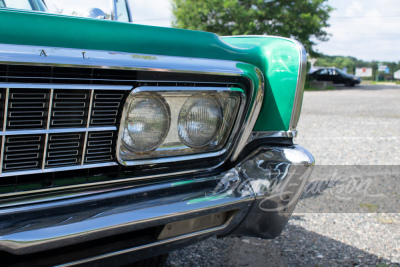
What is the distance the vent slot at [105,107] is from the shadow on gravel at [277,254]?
1142mm

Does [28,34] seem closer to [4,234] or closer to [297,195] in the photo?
[4,234]

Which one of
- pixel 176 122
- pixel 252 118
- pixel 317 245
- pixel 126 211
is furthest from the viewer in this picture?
pixel 317 245

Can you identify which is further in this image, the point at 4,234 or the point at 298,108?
the point at 298,108

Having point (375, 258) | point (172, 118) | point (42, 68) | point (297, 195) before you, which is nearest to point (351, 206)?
point (375, 258)

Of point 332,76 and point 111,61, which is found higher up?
point 332,76

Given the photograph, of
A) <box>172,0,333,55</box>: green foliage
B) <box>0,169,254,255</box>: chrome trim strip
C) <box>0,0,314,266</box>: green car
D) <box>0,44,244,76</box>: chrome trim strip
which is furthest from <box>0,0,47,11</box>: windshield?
<box>172,0,333,55</box>: green foliage

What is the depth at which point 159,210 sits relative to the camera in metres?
1.28

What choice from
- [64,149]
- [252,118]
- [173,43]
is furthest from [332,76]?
[64,149]

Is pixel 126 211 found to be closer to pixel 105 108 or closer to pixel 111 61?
pixel 105 108

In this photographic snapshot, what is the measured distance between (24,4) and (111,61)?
1.24 m

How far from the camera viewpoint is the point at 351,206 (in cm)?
302

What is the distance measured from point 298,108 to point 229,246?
110 centimetres

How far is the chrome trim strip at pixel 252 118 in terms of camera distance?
155 cm

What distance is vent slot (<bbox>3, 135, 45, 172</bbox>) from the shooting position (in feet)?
3.72
